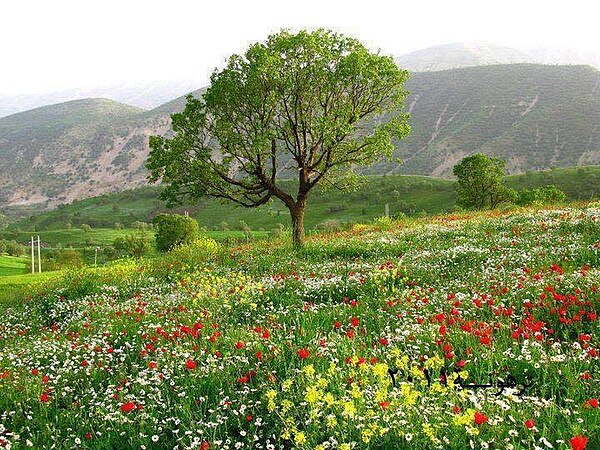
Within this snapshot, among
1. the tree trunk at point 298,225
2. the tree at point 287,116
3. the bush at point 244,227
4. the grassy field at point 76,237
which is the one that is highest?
the tree at point 287,116

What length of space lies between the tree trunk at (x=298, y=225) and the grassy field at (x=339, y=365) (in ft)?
27.0

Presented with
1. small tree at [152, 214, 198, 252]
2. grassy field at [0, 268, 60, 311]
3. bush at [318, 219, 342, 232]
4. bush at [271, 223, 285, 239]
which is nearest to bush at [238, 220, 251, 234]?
bush at [271, 223, 285, 239]

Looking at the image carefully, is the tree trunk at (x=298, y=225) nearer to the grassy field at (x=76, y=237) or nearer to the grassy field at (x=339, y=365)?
the grassy field at (x=339, y=365)

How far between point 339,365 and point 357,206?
121772 mm

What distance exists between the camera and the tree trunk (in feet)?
76.5

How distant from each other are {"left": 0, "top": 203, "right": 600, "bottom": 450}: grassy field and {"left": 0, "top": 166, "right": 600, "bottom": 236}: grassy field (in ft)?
251

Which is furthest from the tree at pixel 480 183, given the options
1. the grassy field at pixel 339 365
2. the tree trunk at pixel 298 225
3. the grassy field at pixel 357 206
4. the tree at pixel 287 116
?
the grassy field at pixel 339 365

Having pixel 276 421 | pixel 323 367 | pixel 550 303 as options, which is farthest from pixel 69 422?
pixel 550 303

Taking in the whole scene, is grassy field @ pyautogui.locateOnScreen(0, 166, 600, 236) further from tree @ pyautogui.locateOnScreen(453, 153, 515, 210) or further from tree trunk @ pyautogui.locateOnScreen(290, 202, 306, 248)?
tree trunk @ pyautogui.locateOnScreen(290, 202, 306, 248)

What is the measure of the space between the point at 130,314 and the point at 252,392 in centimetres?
630

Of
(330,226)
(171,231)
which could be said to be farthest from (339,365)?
(171,231)

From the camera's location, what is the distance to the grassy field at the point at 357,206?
11150 centimetres

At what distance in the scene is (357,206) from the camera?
127m

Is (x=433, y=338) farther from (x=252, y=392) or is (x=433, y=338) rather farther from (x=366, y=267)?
(x=366, y=267)
